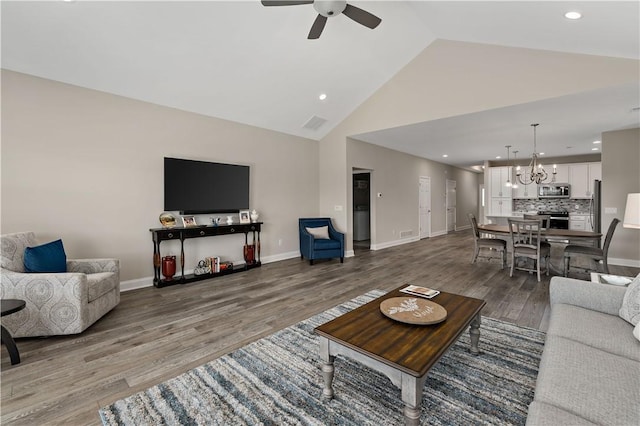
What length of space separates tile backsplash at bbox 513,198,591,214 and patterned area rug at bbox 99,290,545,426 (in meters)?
7.63

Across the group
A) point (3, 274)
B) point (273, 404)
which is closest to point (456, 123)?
point (273, 404)

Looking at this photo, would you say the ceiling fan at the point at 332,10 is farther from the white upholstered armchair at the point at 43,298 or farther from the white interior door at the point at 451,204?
the white interior door at the point at 451,204

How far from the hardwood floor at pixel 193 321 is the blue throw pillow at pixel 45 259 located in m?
0.68

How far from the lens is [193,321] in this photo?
3041 millimetres

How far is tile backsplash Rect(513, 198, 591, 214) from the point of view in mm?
7821

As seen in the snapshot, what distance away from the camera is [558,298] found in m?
2.31

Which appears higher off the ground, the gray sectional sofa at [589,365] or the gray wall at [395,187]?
the gray wall at [395,187]

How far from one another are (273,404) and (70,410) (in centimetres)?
127

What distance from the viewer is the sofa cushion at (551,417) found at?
42.1 inches

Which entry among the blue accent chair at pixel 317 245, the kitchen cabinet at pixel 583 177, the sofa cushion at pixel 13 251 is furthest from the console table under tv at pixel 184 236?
the kitchen cabinet at pixel 583 177

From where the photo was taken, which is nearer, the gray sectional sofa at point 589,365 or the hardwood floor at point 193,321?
the gray sectional sofa at point 589,365

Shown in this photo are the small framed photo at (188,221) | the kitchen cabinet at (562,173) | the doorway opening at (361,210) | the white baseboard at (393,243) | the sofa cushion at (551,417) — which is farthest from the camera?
the doorway opening at (361,210)

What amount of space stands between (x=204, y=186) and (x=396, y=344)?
4.15 metres

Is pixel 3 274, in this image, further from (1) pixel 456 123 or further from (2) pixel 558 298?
(1) pixel 456 123
